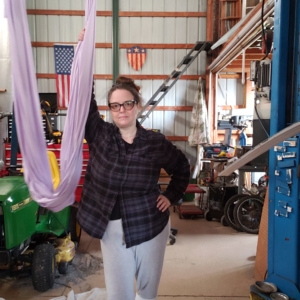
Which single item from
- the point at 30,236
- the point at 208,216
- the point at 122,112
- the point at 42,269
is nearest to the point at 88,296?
the point at 42,269

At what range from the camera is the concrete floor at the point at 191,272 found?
245 centimetres

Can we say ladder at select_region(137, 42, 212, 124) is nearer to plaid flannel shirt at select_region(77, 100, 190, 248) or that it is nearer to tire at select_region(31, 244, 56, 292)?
tire at select_region(31, 244, 56, 292)

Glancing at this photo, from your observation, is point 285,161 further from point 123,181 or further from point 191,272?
point 191,272

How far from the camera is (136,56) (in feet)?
21.3

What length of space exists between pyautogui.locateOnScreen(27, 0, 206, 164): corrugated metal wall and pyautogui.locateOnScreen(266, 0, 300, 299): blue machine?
15.3ft

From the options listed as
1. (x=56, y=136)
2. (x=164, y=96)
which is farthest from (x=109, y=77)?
(x=56, y=136)

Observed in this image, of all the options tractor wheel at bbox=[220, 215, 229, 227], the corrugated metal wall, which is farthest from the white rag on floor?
the corrugated metal wall

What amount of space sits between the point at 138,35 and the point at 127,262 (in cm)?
590

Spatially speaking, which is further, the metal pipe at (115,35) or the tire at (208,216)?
the metal pipe at (115,35)

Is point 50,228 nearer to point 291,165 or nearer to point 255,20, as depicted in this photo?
point 291,165

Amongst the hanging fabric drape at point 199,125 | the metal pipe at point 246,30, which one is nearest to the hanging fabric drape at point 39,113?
the metal pipe at point 246,30

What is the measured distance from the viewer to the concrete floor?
2453 millimetres

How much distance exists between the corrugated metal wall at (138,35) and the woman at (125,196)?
515 centimetres

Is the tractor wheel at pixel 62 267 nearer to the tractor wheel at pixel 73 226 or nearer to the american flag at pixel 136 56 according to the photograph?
the tractor wheel at pixel 73 226
